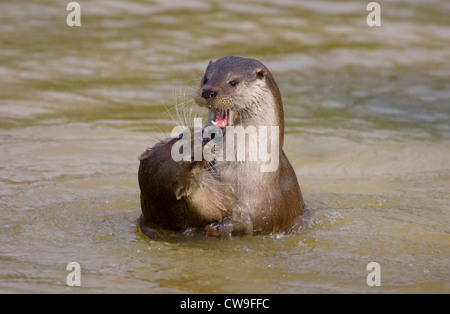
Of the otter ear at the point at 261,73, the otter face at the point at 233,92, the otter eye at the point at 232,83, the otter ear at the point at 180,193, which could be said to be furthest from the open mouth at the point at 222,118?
the otter ear at the point at 180,193

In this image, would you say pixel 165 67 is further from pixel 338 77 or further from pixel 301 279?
pixel 301 279

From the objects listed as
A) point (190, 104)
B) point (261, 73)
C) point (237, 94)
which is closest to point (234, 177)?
point (237, 94)

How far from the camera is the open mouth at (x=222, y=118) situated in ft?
12.9

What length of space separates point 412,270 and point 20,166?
2.58 m

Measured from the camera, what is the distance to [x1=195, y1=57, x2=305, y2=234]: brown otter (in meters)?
3.88

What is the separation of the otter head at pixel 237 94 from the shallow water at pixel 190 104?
0.26m

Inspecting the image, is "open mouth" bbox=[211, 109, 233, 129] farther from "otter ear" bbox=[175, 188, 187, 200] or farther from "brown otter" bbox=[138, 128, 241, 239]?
"otter ear" bbox=[175, 188, 187, 200]

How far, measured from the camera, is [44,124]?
236 inches

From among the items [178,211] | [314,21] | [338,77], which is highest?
[314,21]

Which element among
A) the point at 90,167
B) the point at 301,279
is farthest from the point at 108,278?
the point at 90,167

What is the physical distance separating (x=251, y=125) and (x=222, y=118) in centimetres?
14

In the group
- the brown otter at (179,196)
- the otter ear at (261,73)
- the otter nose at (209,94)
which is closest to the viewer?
the brown otter at (179,196)

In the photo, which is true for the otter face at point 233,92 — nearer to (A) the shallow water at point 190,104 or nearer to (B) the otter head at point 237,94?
(B) the otter head at point 237,94

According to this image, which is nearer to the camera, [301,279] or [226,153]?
[301,279]
